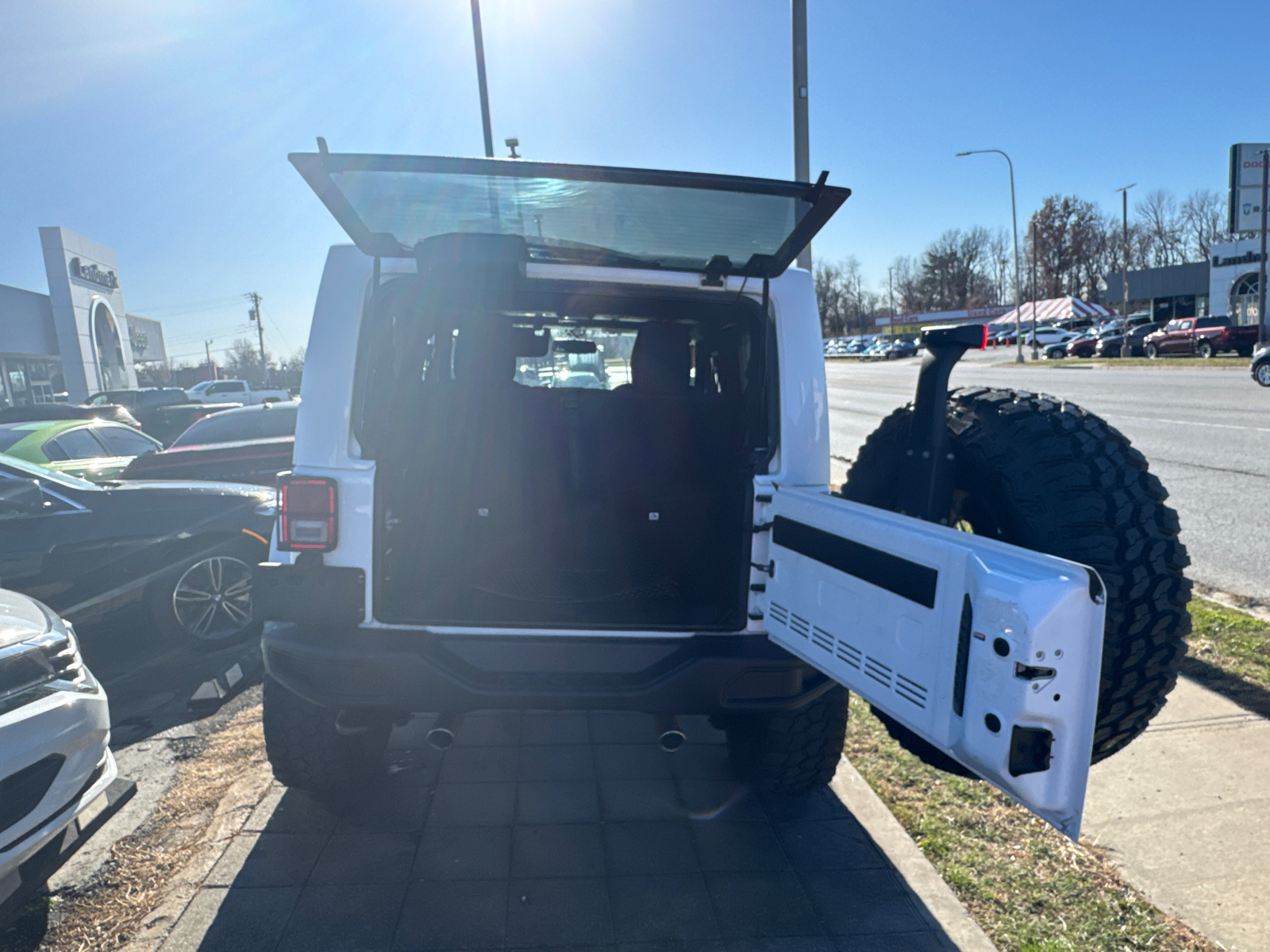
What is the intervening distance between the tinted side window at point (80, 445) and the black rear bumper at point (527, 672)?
23.7ft

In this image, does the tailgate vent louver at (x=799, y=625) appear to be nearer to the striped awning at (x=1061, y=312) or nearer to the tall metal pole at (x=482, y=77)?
the tall metal pole at (x=482, y=77)

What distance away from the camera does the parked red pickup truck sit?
33312 millimetres

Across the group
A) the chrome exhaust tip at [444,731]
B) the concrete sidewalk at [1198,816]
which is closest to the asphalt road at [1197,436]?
the concrete sidewalk at [1198,816]

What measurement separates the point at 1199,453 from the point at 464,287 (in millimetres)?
11131

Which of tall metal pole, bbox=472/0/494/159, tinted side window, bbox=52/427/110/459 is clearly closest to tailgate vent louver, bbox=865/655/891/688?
tinted side window, bbox=52/427/110/459

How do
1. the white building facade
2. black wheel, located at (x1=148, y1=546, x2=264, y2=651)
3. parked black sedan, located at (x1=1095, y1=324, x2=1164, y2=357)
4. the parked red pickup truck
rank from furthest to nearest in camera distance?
1. the white building facade
2. parked black sedan, located at (x1=1095, y1=324, x2=1164, y2=357)
3. the parked red pickup truck
4. black wheel, located at (x1=148, y1=546, x2=264, y2=651)

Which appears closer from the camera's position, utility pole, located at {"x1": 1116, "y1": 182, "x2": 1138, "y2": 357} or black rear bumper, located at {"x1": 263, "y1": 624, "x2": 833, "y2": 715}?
black rear bumper, located at {"x1": 263, "y1": 624, "x2": 833, "y2": 715}

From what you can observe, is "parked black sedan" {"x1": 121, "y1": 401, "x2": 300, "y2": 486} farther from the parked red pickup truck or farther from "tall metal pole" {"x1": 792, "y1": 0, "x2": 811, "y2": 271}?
the parked red pickup truck

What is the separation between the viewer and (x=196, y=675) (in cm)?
485

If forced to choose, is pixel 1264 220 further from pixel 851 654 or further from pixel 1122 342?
pixel 851 654

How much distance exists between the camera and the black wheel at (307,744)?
297 centimetres

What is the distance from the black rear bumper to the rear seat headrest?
127 centimetres

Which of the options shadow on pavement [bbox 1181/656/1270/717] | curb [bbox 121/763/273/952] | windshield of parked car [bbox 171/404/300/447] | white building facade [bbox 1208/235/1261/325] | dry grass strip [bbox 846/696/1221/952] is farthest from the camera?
white building facade [bbox 1208/235/1261/325]

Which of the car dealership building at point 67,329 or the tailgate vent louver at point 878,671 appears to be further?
the car dealership building at point 67,329
